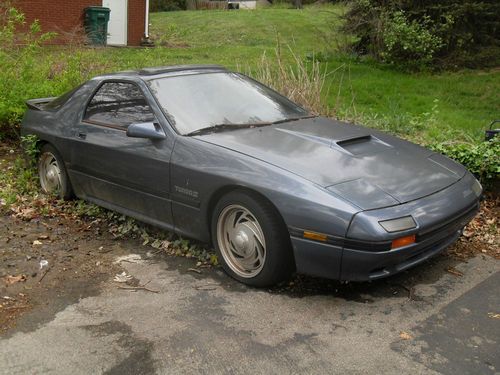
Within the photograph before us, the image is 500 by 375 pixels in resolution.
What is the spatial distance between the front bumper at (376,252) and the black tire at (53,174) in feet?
9.75

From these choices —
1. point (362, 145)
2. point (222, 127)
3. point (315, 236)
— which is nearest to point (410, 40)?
point (362, 145)

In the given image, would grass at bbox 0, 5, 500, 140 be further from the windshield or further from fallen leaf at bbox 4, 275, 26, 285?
fallen leaf at bbox 4, 275, 26, 285

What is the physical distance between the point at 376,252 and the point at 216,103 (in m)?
2.02

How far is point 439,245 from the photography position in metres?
3.82

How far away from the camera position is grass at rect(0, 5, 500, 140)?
7.58 m

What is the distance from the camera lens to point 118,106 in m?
4.97

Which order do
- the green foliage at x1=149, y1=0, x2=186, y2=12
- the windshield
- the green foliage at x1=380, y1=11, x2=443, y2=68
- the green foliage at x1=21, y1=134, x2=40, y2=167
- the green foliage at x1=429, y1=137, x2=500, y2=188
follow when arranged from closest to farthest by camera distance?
the windshield < the green foliage at x1=429, y1=137, x2=500, y2=188 < the green foliage at x1=21, y1=134, x2=40, y2=167 < the green foliage at x1=380, y1=11, x2=443, y2=68 < the green foliage at x1=149, y1=0, x2=186, y2=12

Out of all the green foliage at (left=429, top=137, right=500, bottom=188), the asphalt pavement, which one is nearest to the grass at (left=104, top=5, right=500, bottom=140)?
the green foliage at (left=429, top=137, right=500, bottom=188)

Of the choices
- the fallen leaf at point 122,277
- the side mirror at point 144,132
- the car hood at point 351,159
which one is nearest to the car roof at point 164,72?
the side mirror at point 144,132

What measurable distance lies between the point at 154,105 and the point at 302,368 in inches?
97.4

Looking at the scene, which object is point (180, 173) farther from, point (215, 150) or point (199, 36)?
point (199, 36)

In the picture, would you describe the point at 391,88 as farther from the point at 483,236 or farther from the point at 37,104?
the point at 37,104

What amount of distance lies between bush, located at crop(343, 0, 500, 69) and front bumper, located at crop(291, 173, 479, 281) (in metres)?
10.3

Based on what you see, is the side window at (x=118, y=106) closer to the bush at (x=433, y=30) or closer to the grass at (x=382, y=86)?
the grass at (x=382, y=86)
